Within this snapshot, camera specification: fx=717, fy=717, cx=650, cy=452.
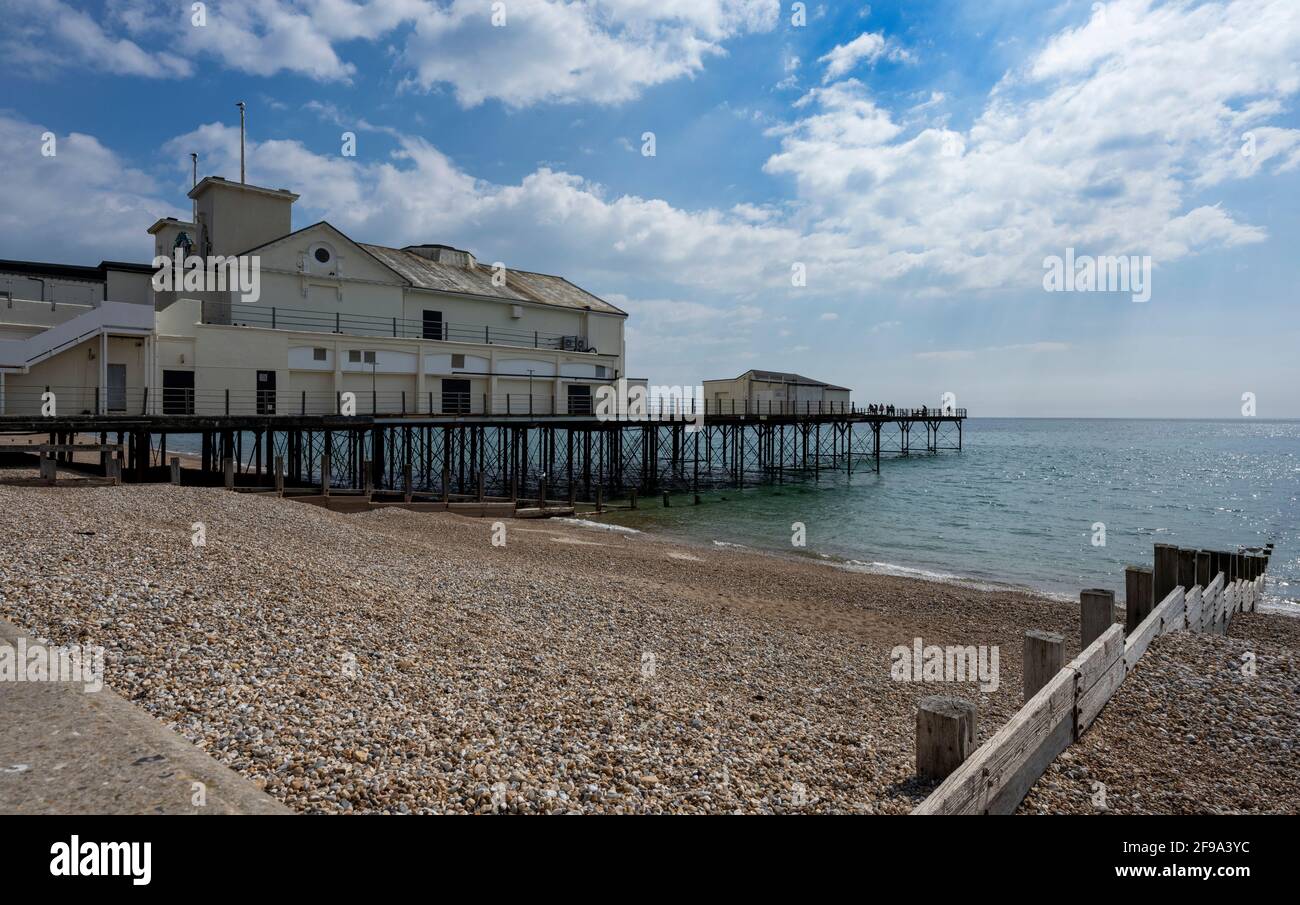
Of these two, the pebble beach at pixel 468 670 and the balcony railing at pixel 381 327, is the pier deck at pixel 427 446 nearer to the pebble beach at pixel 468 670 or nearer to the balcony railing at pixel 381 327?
the balcony railing at pixel 381 327

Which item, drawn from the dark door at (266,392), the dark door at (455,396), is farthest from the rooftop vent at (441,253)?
the dark door at (266,392)

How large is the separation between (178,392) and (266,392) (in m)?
2.65

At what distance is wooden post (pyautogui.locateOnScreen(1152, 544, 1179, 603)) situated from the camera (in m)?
8.66

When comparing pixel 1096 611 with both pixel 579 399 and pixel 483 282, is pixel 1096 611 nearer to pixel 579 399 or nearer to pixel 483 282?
pixel 579 399

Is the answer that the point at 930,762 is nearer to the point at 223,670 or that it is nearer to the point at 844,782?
the point at 844,782

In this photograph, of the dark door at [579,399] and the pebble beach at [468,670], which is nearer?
the pebble beach at [468,670]

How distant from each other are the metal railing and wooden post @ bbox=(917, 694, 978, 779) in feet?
80.6

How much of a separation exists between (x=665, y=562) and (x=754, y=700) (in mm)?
11004

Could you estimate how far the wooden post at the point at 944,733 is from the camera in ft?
15.0

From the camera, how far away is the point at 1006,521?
32344 millimetres

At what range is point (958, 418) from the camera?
8012 centimetres
